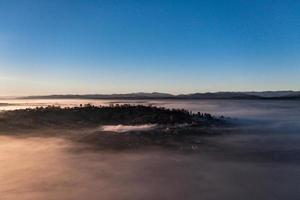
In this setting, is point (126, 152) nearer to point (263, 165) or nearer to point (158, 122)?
point (263, 165)

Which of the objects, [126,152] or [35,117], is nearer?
[126,152]

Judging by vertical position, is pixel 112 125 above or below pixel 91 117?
below

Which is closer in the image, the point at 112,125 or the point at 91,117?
the point at 112,125

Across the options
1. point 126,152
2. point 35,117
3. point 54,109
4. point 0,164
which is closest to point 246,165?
point 126,152

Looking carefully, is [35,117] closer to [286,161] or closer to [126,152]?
[126,152]

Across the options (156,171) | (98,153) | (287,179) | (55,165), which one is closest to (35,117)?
(98,153)

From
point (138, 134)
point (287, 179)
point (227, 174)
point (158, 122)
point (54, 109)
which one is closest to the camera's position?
point (287, 179)

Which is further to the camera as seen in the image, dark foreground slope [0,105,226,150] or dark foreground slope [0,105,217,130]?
dark foreground slope [0,105,217,130]

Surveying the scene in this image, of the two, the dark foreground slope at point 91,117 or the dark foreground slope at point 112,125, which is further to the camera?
the dark foreground slope at point 91,117

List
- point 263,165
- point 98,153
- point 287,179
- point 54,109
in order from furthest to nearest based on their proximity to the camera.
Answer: point 54,109 < point 98,153 < point 263,165 < point 287,179
